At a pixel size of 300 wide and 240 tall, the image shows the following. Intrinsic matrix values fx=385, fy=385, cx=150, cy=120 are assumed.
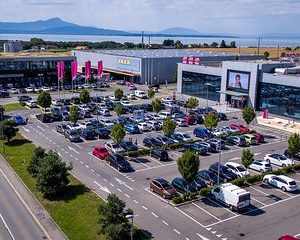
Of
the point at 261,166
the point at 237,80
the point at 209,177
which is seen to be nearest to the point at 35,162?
the point at 209,177

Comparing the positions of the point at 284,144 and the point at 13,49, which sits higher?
the point at 13,49

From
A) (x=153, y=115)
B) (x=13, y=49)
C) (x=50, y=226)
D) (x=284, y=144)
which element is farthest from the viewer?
(x=13, y=49)

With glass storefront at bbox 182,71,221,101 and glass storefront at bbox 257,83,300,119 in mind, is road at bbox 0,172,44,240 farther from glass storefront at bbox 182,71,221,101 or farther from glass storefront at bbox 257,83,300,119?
glass storefront at bbox 182,71,221,101

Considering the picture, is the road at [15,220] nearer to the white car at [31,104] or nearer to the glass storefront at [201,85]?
the white car at [31,104]

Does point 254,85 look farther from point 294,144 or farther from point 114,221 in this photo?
point 114,221

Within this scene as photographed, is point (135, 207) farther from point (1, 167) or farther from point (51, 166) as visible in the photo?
point (1, 167)

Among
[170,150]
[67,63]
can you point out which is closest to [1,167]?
[170,150]

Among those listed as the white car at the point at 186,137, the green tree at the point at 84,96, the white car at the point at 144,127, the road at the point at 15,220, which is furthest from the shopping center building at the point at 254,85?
the road at the point at 15,220
